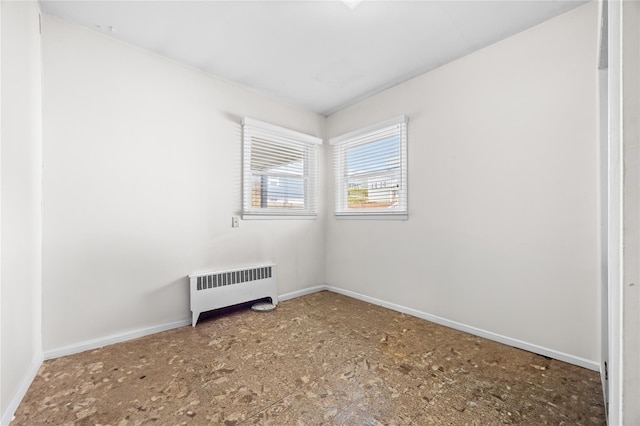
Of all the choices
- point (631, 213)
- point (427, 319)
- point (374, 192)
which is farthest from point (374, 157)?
point (631, 213)

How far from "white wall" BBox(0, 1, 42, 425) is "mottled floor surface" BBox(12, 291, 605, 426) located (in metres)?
0.21

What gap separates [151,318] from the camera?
8.06ft

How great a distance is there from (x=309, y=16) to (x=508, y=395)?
286cm

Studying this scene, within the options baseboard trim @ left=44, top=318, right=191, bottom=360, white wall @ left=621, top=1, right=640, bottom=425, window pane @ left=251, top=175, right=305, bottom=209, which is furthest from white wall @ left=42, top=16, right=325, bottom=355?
white wall @ left=621, top=1, right=640, bottom=425

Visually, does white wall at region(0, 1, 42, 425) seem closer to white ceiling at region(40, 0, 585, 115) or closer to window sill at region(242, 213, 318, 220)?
white ceiling at region(40, 0, 585, 115)

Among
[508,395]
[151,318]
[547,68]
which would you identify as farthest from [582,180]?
[151,318]

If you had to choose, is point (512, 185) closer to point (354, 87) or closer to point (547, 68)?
point (547, 68)

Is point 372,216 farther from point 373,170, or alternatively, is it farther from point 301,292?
point 301,292

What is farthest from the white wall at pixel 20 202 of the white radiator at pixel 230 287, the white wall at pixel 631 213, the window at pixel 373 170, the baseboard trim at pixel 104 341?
the window at pixel 373 170

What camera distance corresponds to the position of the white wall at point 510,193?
1.93 meters

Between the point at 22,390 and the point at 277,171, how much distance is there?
2.72 meters

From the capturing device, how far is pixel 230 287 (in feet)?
9.53

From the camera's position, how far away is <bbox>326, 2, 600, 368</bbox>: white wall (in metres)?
1.93

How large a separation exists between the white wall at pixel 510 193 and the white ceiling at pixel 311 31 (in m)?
0.25
